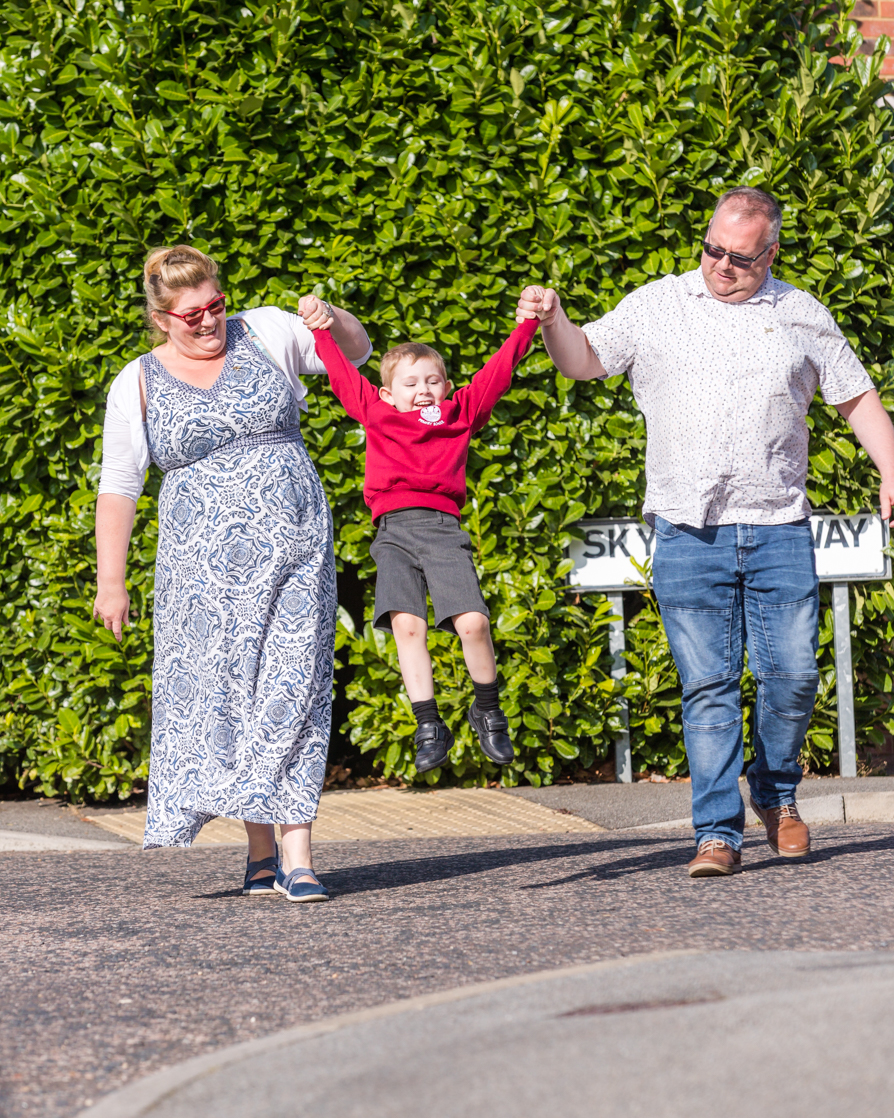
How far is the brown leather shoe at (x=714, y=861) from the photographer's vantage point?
432 centimetres

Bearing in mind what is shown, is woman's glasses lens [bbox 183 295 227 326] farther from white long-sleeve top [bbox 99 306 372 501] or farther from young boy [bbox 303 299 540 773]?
young boy [bbox 303 299 540 773]

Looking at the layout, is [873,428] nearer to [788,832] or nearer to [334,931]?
[788,832]

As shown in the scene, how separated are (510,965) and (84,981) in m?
1.03

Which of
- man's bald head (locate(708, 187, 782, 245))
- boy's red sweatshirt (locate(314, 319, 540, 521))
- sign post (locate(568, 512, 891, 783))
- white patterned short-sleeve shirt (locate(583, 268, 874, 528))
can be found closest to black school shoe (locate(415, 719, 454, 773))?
boy's red sweatshirt (locate(314, 319, 540, 521))

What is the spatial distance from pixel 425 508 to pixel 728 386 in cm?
110

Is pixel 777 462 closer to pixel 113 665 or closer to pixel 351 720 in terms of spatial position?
pixel 351 720

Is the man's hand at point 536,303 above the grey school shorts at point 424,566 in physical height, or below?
above

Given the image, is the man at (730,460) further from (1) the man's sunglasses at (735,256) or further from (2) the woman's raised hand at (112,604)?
(2) the woman's raised hand at (112,604)

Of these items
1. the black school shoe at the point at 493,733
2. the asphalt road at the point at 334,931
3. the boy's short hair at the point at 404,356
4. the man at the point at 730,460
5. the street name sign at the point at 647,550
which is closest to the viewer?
the asphalt road at the point at 334,931

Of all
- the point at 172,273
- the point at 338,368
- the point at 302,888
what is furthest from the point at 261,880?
the point at 172,273

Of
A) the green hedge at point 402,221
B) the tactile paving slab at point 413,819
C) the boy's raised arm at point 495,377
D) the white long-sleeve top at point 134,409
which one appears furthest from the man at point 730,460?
the green hedge at point 402,221

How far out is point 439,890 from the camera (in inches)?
174

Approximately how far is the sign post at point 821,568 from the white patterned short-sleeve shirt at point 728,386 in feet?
6.68

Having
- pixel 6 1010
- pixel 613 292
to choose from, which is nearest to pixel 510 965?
pixel 6 1010
